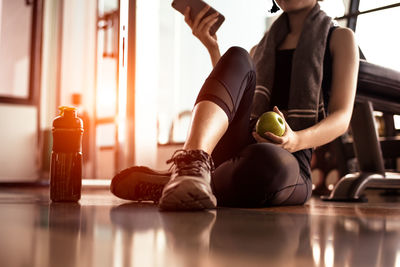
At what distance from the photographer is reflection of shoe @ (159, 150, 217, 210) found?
41.5 inches

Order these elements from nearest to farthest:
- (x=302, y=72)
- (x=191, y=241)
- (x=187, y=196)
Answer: (x=191, y=241)
(x=187, y=196)
(x=302, y=72)

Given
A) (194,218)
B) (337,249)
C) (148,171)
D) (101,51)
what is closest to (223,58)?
(148,171)

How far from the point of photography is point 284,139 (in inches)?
50.4

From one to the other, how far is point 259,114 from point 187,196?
54 cm

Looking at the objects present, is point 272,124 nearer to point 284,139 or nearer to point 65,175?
point 284,139

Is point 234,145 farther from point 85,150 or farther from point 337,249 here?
point 85,150

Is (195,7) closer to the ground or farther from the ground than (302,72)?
farther from the ground

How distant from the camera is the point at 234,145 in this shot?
4.62 feet

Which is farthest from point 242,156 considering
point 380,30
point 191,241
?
point 380,30

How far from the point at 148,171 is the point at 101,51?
3323 millimetres

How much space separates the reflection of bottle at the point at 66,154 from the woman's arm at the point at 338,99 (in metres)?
0.61

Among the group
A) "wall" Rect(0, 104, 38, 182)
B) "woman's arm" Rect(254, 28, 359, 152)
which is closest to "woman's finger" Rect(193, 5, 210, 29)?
"woman's arm" Rect(254, 28, 359, 152)

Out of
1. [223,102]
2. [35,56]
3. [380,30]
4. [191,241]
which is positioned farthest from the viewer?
[35,56]

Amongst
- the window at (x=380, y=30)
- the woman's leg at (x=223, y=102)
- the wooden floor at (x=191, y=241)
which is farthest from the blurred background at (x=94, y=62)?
the wooden floor at (x=191, y=241)
